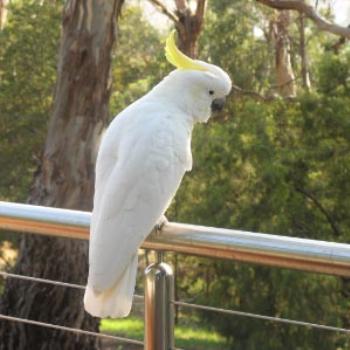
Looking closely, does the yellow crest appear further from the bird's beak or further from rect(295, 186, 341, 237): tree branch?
rect(295, 186, 341, 237): tree branch

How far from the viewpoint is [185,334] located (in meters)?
8.12

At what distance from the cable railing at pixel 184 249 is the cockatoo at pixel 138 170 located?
0.15 feet

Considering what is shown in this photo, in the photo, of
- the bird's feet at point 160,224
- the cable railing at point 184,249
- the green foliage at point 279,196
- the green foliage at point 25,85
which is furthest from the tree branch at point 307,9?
the cable railing at point 184,249

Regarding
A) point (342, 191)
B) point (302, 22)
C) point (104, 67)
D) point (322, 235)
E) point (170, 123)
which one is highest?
point (302, 22)

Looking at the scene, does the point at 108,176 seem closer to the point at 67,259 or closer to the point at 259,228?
the point at 67,259

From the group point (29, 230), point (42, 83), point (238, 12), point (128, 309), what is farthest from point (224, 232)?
point (238, 12)

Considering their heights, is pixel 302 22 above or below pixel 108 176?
above

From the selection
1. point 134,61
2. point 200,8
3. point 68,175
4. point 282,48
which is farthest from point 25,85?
point 68,175

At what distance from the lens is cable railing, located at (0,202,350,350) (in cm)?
97

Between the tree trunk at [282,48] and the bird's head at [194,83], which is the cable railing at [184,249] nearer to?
the bird's head at [194,83]

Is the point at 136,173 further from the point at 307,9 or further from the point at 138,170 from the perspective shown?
the point at 307,9

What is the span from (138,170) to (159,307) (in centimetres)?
30

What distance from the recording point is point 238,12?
10.9 meters

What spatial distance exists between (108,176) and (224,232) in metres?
0.38
